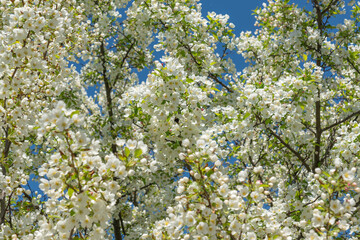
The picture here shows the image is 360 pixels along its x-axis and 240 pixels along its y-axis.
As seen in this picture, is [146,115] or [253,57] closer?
[146,115]

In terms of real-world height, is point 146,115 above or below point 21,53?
below

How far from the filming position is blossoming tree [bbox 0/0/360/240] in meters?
3.39

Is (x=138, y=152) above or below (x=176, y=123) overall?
below

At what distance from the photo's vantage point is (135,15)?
31.4 feet

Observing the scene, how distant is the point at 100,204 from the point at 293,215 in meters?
3.65

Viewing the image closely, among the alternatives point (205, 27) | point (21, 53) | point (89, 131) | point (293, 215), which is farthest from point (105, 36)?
point (293, 215)

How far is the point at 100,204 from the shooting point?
3.18 meters

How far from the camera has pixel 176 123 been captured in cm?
505

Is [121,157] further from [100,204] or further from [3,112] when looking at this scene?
[3,112]

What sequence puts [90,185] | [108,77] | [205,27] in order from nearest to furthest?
[90,185], [205,27], [108,77]

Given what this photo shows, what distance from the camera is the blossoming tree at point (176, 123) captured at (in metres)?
3.39

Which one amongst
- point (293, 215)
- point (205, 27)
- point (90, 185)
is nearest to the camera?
point (90, 185)

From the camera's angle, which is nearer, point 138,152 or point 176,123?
point 138,152

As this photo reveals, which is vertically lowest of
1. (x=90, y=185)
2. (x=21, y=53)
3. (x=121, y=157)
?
(x=90, y=185)
